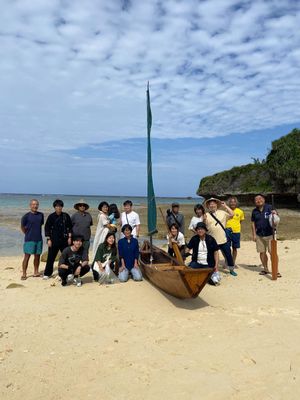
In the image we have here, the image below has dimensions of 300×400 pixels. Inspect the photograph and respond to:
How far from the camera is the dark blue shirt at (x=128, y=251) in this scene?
24.1 ft

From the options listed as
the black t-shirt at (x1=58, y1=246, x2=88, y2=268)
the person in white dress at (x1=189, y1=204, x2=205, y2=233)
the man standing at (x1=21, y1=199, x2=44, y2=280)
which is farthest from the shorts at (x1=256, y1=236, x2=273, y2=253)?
the man standing at (x1=21, y1=199, x2=44, y2=280)

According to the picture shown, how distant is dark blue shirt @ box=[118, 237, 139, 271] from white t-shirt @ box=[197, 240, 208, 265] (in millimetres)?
1281

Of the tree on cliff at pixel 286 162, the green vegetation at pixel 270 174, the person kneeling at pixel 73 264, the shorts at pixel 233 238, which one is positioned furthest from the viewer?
the green vegetation at pixel 270 174

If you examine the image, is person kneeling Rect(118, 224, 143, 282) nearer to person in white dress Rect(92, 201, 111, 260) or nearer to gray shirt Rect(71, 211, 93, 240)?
person in white dress Rect(92, 201, 111, 260)

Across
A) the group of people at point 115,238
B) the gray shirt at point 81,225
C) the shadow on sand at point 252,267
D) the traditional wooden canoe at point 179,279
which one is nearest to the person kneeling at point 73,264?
the group of people at point 115,238

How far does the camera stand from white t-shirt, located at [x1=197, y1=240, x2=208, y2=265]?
6953 mm

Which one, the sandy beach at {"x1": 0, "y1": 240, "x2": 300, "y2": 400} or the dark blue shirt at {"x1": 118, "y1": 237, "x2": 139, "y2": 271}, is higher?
the dark blue shirt at {"x1": 118, "y1": 237, "x2": 139, "y2": 271}

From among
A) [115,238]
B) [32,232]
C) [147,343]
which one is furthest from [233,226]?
[147,343]

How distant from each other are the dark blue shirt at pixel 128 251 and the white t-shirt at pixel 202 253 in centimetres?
128

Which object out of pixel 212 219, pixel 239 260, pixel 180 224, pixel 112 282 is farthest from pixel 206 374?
pixel 239 260

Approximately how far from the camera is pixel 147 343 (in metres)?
4.43

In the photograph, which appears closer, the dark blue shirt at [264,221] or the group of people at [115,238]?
the group of people at [115,238]

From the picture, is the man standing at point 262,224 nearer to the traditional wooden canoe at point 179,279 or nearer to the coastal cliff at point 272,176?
the traditional wooden canoe at point 179,279

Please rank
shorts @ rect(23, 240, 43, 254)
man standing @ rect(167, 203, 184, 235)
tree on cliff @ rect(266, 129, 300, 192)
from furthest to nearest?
tree on cliff @ rect(266, 129, 300, 192)
man standing @ rect(167, 203, 184, 235)
shorts @ rect(23, 240, 43, 254)
